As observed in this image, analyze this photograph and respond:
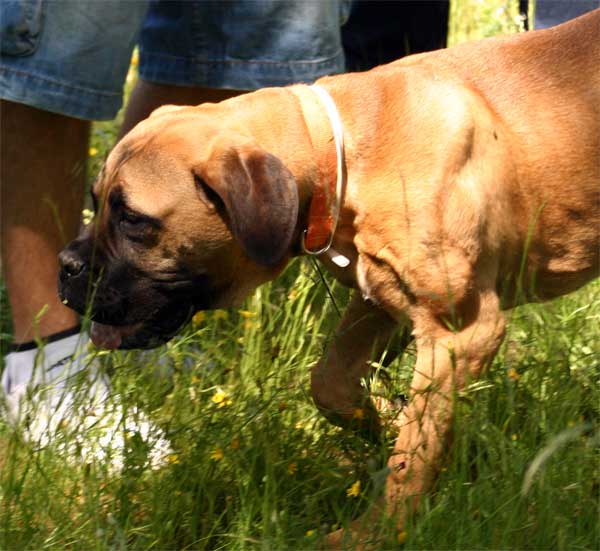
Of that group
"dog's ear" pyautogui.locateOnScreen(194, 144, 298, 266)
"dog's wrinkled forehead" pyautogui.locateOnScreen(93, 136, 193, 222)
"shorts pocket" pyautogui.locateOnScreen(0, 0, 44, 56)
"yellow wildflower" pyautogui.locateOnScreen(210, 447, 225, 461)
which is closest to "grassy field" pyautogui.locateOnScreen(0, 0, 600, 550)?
"yellow wildflower" pyautogui.locateOnScreen(210, 447, 225, 461)

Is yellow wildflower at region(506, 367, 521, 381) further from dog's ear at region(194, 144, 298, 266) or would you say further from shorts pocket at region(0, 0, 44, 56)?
shorts pocket at region(0, 0, 44, 56)

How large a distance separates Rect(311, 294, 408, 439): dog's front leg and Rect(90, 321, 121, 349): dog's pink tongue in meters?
0.60

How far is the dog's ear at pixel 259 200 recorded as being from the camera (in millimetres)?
2850

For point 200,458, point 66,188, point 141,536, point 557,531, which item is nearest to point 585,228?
point 557,531

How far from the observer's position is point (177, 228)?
301 centimetres

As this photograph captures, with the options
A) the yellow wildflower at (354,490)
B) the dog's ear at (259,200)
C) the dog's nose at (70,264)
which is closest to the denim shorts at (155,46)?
the dog's nose at (70,264)

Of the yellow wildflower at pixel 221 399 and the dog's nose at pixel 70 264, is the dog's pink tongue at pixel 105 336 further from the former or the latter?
the yellow wildflower at pixel 221 399

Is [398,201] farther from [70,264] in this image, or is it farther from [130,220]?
[70,264]

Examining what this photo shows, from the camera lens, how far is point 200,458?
9.98 feet

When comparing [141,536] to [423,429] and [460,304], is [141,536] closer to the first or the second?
[423,429]

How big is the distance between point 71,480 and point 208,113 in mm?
1065

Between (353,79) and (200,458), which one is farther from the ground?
(353,79)

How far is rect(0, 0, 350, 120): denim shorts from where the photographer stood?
11.5ft

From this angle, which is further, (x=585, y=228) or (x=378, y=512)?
(x=585, y=228)
